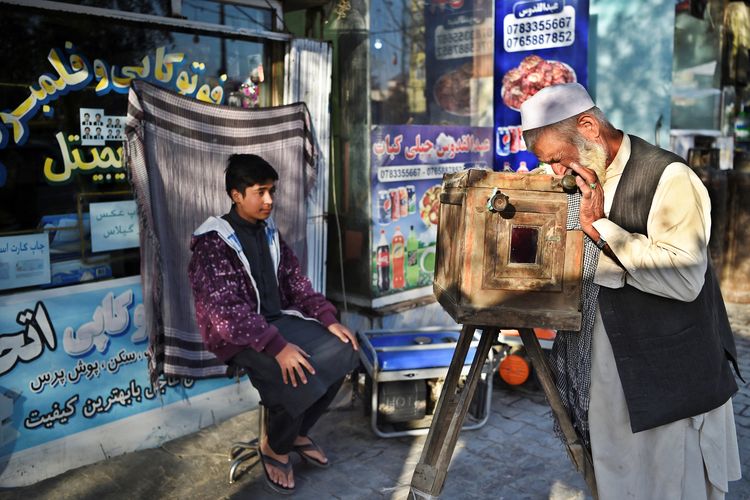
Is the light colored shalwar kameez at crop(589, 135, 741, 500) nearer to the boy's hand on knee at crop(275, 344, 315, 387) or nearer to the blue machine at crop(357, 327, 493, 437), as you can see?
the boy's hand on knee at crop(275, 344, 315, 387)

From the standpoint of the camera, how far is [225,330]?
365 cm

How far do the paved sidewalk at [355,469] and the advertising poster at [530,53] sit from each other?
2298 millimetres

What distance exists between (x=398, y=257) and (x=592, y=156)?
→ 3.23 m

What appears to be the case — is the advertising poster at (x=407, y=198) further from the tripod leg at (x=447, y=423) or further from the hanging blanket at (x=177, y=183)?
the tripod leg at (x=447, y=423)

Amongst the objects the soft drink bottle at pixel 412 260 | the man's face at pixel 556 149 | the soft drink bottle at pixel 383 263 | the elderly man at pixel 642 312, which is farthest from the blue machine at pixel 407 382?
the man's face at pixel 556 149

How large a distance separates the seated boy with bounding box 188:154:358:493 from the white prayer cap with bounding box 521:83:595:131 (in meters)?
1.76

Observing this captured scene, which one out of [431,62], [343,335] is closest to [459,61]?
[431,62]

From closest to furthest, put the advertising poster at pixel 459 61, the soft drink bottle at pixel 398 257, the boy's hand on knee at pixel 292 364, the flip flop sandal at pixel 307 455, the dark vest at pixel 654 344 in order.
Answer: the dark vest at pixel 654 344 → the boy's hand on knee at pixel 292 364 → the flip flop sandal at pixel 307 455 → the soft drink bottle at pixel 398 257 → the advertising poster at pixel 459 61

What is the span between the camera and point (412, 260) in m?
5.82

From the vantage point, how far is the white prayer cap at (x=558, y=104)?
A: 251cm

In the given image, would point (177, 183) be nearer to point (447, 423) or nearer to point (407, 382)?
point (407, 382)

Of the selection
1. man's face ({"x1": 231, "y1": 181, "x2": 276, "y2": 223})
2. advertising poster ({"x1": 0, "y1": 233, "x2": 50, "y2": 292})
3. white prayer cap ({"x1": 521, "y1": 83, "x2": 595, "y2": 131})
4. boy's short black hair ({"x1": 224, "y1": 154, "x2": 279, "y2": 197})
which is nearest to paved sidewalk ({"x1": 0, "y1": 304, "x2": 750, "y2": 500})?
advertising poster ({"x1": 0, "y1": 233, "x2": 50, "y2": 292})

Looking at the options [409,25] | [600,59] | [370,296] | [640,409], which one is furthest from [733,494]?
[600,59]

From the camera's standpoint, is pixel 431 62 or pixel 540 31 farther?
pixel 431 62
